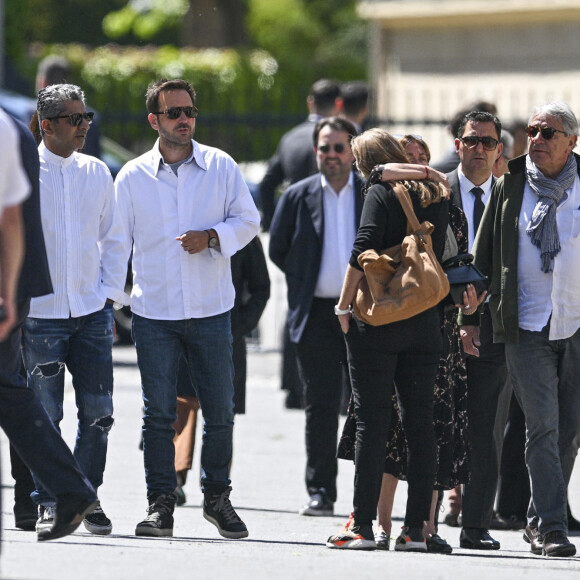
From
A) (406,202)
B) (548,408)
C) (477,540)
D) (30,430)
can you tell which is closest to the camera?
(30,430)

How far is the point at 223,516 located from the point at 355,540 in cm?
71

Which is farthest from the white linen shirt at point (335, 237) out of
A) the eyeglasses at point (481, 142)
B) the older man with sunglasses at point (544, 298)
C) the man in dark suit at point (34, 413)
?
the man in dark suit at point (34, 413)

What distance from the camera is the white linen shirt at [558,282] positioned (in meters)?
6.95

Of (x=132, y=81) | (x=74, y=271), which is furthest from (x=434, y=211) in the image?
(x=132, y=81)

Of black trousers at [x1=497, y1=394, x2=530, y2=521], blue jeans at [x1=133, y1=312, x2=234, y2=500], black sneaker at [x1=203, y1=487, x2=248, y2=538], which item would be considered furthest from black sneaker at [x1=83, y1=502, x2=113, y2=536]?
black trousers at [x1=497, y1=394, x2=530, y2=521]

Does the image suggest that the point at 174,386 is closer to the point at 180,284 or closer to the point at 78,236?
the point at 180,284

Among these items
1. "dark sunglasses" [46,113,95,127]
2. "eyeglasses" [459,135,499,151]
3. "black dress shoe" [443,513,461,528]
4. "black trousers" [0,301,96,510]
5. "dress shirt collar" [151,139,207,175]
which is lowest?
"black dress shoe" [443,513,461,528]

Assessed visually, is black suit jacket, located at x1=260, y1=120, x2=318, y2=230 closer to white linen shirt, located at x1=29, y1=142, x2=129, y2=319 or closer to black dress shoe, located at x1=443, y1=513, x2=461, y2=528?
black dress shoe, located at x1=443, y1=513, x2=461, y2=528

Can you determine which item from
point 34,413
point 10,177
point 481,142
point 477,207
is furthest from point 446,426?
point 10,177

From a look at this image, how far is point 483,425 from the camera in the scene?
730cm

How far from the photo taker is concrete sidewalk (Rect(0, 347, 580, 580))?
562 centimetres

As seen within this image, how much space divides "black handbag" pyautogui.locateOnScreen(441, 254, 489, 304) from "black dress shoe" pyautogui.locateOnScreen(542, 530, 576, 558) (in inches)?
44.0

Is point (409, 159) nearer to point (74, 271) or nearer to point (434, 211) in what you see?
point (434, 211)

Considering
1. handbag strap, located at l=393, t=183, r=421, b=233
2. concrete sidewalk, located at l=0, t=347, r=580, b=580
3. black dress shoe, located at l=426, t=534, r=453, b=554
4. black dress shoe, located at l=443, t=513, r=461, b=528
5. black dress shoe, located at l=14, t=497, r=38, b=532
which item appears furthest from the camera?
black dress shoe, located at l=443, t=513, r=461, b=528
